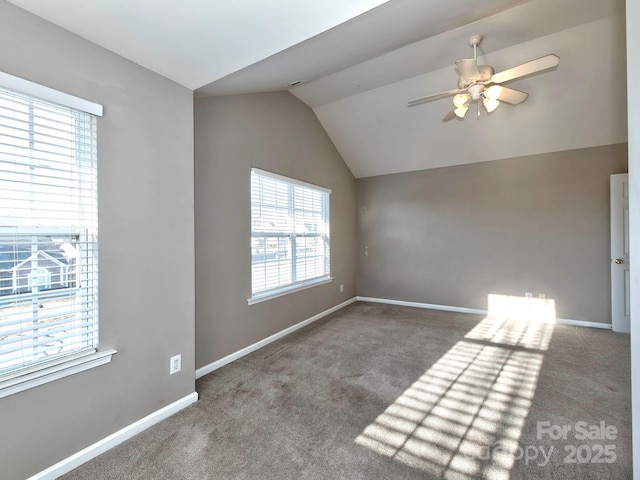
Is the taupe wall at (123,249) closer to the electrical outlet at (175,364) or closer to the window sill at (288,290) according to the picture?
the electrical outlet at (175,364)

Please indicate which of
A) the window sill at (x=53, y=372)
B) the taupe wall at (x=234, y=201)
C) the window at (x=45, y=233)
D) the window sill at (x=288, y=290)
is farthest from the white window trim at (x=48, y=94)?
the window sill at (x=288, y=290)

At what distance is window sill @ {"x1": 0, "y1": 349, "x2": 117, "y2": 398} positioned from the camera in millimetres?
1330

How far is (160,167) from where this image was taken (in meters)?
1.92

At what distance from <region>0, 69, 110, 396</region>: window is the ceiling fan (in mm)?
2738

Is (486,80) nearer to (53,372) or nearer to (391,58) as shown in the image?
(391,58)

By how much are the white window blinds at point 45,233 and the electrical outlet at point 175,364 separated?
1.72 ft

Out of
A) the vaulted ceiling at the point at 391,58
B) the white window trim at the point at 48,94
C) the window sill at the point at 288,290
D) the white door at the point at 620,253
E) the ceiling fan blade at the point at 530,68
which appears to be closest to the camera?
the white window trim at the point at 48,94

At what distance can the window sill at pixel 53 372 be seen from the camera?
1330 mm

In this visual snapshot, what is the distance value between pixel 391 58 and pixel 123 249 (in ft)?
9.92

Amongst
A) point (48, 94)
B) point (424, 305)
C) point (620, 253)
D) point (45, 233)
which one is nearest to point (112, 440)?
point (45, 233)

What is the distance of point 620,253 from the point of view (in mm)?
3525

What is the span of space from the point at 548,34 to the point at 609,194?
232cm

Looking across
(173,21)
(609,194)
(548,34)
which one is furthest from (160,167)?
(609,194)

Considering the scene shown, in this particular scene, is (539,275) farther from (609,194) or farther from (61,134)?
(61,134)
